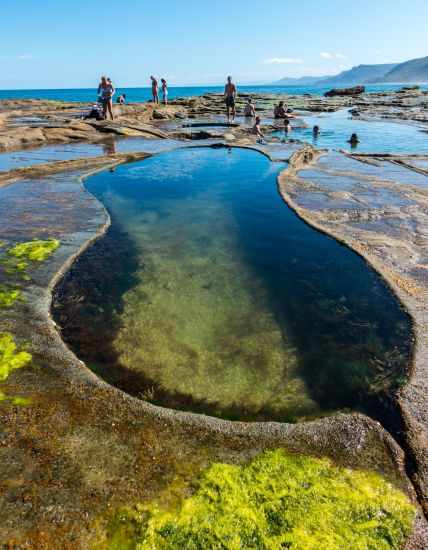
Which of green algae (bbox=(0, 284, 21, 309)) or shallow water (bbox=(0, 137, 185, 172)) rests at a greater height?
shallow water (bbox=(0, 137, 185, 172))

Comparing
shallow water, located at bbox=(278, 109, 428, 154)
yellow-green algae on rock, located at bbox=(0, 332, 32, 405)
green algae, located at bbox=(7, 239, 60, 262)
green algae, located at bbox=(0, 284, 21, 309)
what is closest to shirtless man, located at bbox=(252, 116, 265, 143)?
shallow water, located at bbox=(278, 109, 428, 154)

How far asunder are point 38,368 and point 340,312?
4942 millimetres

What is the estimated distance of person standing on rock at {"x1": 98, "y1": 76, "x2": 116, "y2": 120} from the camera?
2636cm

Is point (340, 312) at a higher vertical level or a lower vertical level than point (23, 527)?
lower

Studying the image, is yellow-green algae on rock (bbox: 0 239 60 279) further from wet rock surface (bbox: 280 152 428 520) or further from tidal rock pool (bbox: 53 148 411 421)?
wet rock surface (bbox: 280 152 428 520)

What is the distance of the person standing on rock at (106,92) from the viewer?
86.5 feet

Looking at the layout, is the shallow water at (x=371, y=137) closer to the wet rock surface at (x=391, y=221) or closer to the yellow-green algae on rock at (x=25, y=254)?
the wet rock surface at (x=391, y=221)

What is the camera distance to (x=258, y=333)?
598cm

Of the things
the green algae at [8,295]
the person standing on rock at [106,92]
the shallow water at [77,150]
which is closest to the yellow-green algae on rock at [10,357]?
the green algae at [8,295]

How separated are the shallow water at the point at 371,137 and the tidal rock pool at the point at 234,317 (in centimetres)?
1452

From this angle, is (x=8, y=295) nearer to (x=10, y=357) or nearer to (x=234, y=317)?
(x=10, y=357)

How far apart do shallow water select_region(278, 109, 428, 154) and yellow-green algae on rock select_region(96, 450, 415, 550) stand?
2120 centimetres

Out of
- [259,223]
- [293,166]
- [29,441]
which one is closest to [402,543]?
[29,441]

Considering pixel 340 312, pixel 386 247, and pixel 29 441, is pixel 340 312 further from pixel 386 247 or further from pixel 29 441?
pixel 29 441
